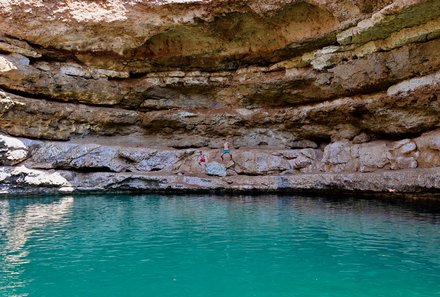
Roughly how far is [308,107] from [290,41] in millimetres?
3818

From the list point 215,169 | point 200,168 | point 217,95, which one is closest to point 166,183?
point 200,168

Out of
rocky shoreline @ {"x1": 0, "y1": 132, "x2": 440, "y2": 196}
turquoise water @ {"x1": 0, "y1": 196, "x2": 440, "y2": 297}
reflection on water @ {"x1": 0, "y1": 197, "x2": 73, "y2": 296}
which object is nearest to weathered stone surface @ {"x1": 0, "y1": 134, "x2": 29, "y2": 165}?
rocky shoreline @ {"x1": 0, "y1": 132, "x2": 440, "y2": 196}

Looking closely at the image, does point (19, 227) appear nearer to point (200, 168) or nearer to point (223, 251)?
point (223, 251)

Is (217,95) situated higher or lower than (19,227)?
higher

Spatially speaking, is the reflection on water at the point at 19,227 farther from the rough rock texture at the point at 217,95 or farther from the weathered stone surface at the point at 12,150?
the rough rock texture at the point at 217,95

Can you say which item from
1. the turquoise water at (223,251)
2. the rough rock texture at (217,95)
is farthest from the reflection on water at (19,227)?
the rough rock texture at (217,95)

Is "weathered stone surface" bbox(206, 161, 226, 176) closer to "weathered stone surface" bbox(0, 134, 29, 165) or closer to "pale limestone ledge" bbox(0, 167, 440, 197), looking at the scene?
"pale limestone ledge" bbox(0, 167, 440, 197)

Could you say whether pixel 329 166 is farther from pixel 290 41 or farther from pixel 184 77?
pixel 184 77

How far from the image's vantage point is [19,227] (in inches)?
436

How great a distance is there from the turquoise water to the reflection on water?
0.03m

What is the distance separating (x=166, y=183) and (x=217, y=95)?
21.5ft

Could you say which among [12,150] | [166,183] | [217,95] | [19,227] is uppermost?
[217,95]

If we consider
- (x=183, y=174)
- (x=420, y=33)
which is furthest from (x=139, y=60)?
(x=420, y=33)

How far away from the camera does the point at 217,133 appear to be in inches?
915
